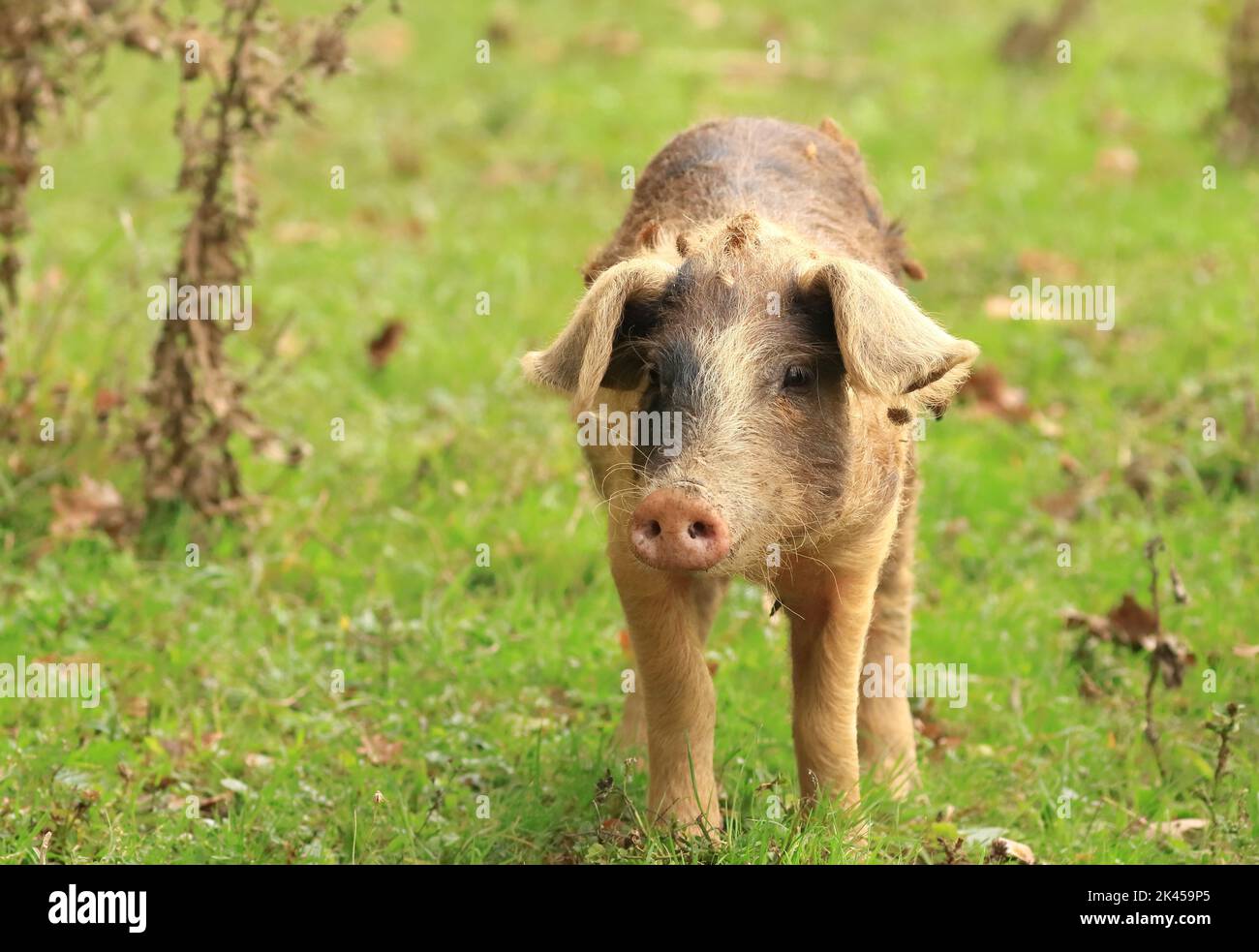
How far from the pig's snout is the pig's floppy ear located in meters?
0.61

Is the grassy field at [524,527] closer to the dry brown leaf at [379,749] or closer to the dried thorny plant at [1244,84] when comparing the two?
the dry brown leaf at [379,749]

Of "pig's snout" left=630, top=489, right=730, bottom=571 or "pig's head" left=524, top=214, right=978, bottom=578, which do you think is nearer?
"pig's snout" left=630, top=489, right=730, bottom=571

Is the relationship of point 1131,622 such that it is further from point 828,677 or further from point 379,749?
point 379,749

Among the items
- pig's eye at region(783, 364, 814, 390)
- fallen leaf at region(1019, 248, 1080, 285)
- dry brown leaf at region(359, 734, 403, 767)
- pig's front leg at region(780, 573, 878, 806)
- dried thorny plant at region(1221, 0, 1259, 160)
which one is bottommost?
dry brown leaf at region(359, 734, 403, 767)

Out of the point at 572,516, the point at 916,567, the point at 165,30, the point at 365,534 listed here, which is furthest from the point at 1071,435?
the point at 165,30

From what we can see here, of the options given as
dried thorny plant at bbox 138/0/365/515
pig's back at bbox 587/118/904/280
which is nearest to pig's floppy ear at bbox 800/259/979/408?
pig's back at bbox 587/118/904/280

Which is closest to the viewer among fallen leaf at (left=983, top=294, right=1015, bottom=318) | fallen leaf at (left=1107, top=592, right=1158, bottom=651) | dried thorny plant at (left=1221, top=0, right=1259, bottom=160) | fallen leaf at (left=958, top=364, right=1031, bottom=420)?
fallen leaf at (left=1107, top=592, right=1158, bottom=651)

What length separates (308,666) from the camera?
6305mm

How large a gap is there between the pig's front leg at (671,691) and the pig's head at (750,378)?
27 cm

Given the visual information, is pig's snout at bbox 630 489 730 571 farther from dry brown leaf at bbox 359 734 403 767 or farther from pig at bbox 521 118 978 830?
dry brown leaf at bbox 359 734 403 767

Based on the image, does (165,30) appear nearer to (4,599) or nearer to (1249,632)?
(4,599)

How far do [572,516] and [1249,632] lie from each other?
287 centimetres

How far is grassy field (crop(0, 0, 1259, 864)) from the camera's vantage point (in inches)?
214

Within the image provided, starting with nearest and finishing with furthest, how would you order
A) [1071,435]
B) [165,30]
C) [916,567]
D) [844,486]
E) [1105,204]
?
[844,486], [165,30], [916,567], [1071,435], [1105,204]
